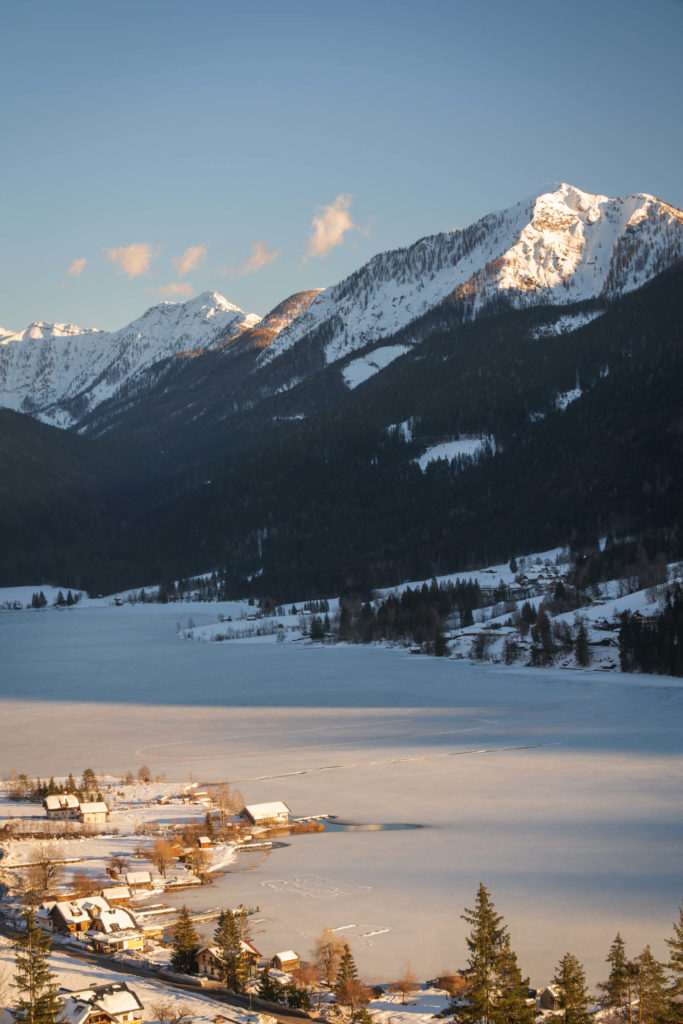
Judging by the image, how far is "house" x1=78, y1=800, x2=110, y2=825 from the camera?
5131 cm

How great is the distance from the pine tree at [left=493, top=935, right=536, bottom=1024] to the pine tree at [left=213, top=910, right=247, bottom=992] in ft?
24.0

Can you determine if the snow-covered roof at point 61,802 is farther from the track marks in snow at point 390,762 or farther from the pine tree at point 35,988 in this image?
the pine tree at point 35,988

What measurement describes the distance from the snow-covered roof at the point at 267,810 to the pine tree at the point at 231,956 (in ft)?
51.3

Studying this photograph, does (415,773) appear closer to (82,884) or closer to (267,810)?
(267,810)

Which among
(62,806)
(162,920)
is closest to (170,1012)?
(162,920)

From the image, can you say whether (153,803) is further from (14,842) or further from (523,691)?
(523,691)

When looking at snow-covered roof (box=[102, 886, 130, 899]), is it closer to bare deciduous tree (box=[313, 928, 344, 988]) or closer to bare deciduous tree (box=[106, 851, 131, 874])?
bare deciduous tree (box=[106, 851, 131, 874])

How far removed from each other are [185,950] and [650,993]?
43.0 ft

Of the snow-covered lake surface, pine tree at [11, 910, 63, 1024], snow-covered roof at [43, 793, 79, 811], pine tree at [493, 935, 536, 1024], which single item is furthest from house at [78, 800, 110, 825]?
pine tree at [493, 935, 536, 1024]

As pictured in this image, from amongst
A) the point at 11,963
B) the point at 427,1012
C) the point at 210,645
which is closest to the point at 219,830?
the point at 11,963

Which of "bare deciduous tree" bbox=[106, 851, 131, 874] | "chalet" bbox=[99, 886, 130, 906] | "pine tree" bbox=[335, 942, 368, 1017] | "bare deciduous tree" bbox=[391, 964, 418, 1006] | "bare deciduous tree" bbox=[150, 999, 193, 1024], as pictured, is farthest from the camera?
"bare deciduous tree" bbox=[106, 851, 131, 874]

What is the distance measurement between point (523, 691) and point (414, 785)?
39.1 metres

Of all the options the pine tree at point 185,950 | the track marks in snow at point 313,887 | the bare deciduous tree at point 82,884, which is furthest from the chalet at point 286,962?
the bare deciduous tree at point 82,884

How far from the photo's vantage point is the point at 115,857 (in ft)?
150
